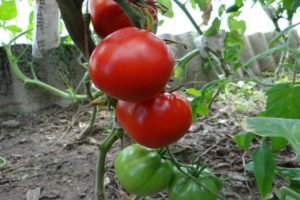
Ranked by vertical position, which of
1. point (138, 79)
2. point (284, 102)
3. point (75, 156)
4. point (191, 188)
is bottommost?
point (75, 156)

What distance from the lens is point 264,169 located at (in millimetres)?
682

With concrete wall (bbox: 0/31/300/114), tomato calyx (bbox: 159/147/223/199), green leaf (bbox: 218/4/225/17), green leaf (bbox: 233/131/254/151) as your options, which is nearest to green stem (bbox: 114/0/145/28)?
tomato calyx (bbox: 159/147/223/199)

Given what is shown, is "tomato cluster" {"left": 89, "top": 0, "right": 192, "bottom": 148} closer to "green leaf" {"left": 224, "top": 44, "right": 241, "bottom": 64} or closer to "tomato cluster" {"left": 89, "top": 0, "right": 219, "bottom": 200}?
"tomato cluster" {"left": 89, "top": 0, "right": 219, "bottom": 200}

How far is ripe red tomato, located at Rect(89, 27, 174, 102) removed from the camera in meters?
0.41

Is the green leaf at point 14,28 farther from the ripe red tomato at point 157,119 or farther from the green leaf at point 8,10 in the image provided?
the ripe red tomato at point 157,119

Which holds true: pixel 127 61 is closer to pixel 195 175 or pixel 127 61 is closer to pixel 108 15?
pixel 108 15

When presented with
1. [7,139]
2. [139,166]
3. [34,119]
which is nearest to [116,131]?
[139,166]

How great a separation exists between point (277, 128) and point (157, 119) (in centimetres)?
15

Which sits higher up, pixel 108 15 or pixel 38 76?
pixel 108 15

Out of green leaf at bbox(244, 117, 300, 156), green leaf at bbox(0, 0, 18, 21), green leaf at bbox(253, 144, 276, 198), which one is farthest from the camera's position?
green leaf at bbox(0, 0, 18, 21)

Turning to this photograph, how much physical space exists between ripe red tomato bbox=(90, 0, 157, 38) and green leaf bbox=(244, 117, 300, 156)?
0.60 feet

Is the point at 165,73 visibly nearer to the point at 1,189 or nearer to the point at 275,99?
the point at 275,99

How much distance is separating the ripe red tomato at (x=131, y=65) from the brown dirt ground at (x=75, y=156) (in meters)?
0.51

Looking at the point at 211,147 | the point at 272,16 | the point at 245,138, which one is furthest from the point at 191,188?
the point at 272,16
